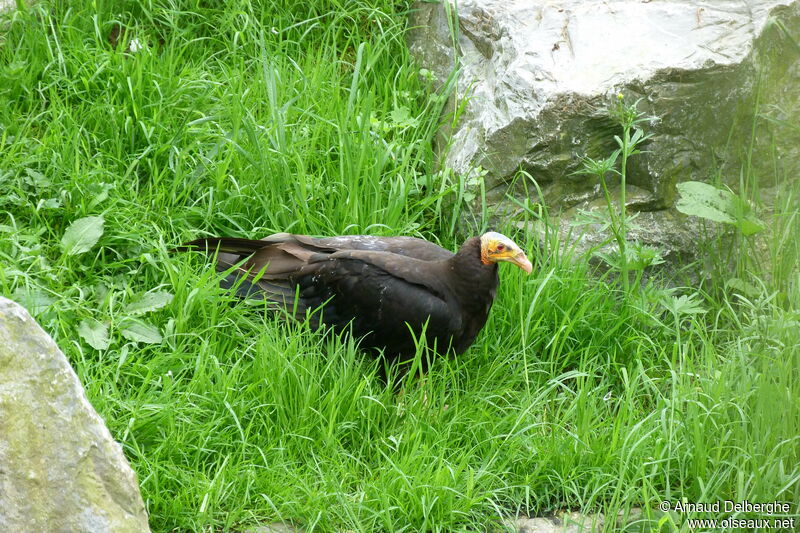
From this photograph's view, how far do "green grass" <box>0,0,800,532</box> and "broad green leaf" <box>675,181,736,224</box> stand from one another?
0.23 m

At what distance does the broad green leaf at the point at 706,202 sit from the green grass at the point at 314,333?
0.23 m

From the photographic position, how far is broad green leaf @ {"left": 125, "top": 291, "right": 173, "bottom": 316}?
392cm

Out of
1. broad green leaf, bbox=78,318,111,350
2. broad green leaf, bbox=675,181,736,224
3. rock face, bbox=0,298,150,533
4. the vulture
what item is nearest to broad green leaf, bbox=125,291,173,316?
broad green leaf, bbox=78,318,111,350

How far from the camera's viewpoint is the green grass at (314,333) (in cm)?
331

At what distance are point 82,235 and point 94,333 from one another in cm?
62

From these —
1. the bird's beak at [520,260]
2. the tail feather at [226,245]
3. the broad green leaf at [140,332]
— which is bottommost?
the broad green leaf at [140,332]

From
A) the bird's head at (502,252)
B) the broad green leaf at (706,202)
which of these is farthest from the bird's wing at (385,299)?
the broad green leaf at (706,202)

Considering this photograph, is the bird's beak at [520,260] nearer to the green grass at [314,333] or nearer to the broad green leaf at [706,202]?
the green grass at [314,333]

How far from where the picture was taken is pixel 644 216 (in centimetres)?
472

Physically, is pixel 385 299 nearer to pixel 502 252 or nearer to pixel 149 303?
pixel 502 252

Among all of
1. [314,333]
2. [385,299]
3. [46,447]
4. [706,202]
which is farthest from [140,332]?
[706,202]

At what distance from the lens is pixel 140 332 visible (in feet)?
12.6

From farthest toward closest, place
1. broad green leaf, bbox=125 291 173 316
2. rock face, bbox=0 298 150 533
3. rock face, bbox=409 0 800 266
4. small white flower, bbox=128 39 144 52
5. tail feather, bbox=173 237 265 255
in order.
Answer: small white flower, bbox=128 39 144 52 < rock face, bbox=409 0 800 266 < tail feather, bbox=173 237 265 255 < broad green leaf, bbox=125 291 173 316 < rock face, bbox=0 298 150 533

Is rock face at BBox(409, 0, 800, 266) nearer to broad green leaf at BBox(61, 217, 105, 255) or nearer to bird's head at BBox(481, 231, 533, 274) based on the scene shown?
bird's head at BBox(481, 231, 533, 274)
